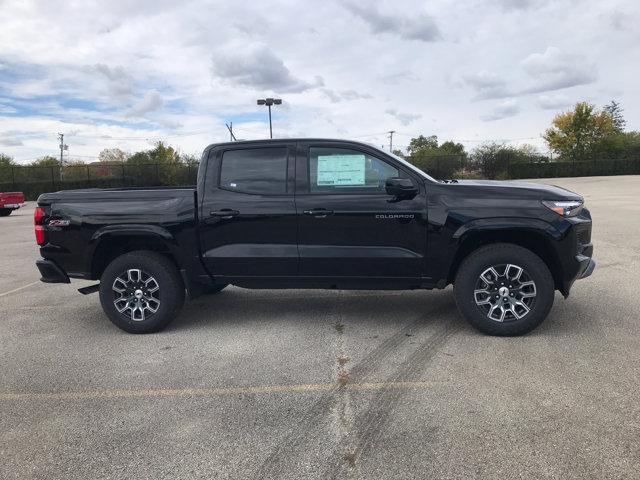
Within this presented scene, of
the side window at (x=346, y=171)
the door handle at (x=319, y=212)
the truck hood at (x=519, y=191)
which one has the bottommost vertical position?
the door handle at (x=319, y=212)

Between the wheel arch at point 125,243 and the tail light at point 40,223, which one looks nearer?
the wheel arch at point 125,243

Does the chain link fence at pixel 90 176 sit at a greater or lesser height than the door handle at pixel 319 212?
greater

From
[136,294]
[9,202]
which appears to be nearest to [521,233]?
[136,294]

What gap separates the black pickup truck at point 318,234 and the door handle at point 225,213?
0.4 inches

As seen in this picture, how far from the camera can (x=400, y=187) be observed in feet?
14.9

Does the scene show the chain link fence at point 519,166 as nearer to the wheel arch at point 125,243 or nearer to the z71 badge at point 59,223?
the wheel arch at point 125,243

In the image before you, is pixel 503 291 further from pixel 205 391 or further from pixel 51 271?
pixel 51 271

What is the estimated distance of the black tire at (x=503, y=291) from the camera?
14.9 ft

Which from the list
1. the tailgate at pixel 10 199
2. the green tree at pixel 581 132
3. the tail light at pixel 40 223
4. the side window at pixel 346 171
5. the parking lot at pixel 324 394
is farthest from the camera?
the green tree at pixel 581 132

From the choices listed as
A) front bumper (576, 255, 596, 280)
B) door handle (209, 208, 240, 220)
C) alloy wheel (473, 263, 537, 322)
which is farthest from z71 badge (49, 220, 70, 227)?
front bumper (576, 255, 596, 280)

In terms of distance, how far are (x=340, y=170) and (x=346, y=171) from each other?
0.06 metres

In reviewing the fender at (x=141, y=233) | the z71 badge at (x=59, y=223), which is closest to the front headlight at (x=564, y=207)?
the fender at (x=141, y=233)

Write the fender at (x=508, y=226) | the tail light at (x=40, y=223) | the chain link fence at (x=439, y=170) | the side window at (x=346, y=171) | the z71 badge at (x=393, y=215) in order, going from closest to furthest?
1. the fender at (x=508, y=226)
2. the z71 badge at (x=393, y=215)
3. the side window at (x=346, y=171)
4. the tail light at (x=40, y=223)
5. the chain link fence at (x=439, y=170)

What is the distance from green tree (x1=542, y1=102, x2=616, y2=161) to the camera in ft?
183
